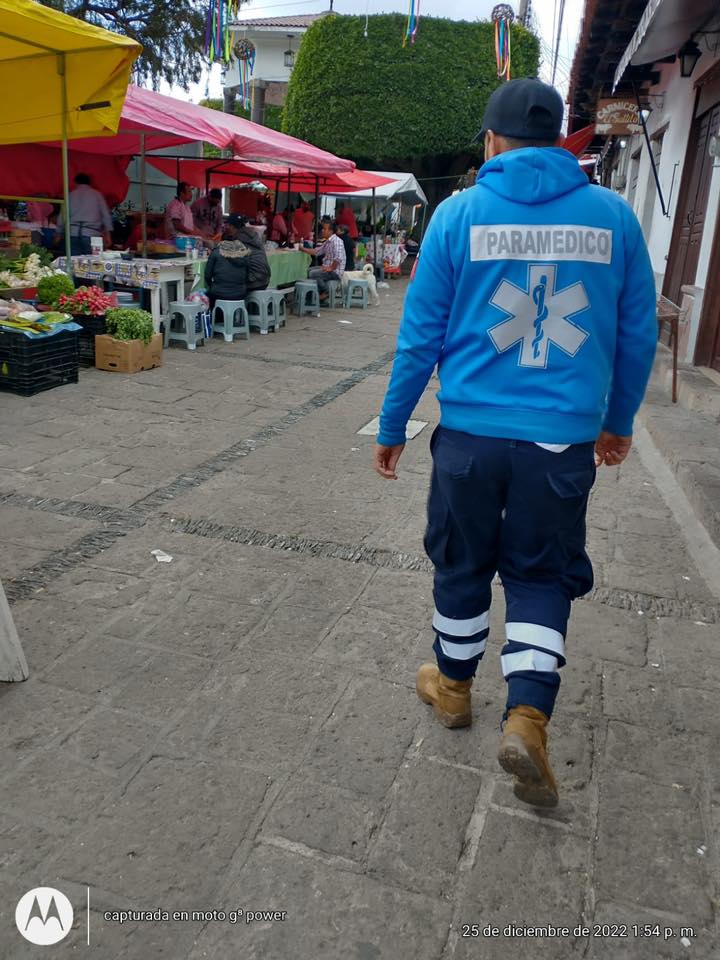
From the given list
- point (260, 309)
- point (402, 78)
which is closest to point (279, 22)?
point (402, 78)

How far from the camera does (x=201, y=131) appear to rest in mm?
9469

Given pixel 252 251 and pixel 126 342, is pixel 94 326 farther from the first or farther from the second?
pixel 252 251

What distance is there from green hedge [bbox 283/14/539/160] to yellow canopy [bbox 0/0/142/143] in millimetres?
19125

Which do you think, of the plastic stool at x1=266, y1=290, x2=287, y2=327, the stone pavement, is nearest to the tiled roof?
the plastic stool at x1=266, y1=290, x2=287, y2=327

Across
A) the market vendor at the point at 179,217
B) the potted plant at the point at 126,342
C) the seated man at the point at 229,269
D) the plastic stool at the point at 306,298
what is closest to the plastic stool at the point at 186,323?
the seated man at the point at 229,269

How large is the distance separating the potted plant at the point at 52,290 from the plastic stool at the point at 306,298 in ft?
18.6

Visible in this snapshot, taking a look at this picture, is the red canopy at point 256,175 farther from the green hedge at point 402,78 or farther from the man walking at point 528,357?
the man walking at point 528,357

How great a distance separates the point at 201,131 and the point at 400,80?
18102 mm

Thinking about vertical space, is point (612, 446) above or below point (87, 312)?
above

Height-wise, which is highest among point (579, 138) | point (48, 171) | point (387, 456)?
point (579, 138)

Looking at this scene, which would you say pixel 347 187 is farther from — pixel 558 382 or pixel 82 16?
pixel 558 382

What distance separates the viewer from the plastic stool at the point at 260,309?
436 inches

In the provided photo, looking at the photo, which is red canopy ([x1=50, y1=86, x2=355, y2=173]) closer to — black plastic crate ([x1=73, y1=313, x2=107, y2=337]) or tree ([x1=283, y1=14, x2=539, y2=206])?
black plastic crate ([x1=73, y1=313, x2=107, y2=337])

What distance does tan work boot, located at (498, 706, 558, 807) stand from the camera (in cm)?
222
